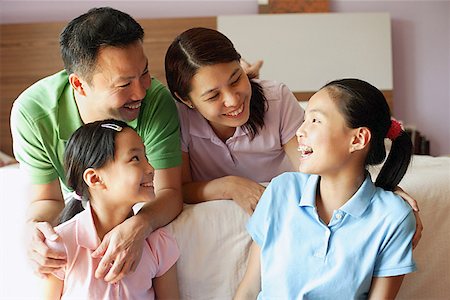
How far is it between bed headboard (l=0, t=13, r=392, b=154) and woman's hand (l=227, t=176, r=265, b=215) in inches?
97.1

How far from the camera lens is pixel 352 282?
4.12 feet

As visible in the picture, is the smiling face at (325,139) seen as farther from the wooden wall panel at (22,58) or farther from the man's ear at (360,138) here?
the wooden wall panel at (22,58)

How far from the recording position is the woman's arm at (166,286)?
4.54 feet

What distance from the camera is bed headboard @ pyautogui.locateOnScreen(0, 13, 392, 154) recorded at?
3.84m

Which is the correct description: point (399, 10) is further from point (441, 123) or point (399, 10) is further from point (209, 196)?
point (209, 196)

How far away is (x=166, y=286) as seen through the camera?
138cm

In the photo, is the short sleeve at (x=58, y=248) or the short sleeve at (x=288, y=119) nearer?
the short sleeve at (x=58, y=248)

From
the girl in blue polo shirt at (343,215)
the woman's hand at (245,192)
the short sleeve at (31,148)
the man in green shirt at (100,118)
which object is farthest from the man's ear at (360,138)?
the short sleeve at (31,148)

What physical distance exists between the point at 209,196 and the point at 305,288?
349 millimetres

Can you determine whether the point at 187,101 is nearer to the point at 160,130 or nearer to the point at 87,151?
the point at 160,130

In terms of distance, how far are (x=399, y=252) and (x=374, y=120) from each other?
0.28 metres

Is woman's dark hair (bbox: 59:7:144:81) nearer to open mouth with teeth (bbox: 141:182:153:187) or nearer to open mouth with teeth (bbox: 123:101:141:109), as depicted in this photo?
open mouth with teeth (bbox: 123:101:141:109)

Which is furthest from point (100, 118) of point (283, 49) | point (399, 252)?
point (283, 49)

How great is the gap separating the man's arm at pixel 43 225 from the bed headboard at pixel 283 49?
7.84ft
